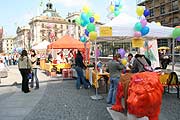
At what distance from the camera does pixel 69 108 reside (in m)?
8.16

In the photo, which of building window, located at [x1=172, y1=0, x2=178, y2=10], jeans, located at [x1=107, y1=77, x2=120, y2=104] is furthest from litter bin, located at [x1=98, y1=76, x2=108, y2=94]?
building window, located at [x1=172, y1=0, x2=178, y2=10]

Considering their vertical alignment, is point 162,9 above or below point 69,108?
above

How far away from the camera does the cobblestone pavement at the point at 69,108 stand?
7172 mm

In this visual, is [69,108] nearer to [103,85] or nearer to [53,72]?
[103,85]

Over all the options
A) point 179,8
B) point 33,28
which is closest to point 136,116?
point 179,8

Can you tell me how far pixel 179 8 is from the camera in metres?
57.2

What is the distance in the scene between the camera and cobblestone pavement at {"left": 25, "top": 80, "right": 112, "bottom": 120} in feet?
23.5

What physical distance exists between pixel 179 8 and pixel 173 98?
51.6 m

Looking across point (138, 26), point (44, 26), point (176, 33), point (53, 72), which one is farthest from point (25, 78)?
point (44, 26)

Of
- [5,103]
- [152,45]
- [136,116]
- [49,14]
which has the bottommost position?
[5,103]

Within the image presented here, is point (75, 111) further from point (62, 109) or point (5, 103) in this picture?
point (5, 103)

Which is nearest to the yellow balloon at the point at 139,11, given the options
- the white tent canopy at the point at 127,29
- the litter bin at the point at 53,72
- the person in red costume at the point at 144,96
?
the white tent canopy at the point at 127,29

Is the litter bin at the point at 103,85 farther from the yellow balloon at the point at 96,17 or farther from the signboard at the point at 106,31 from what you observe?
the yellow balloon at the point at 96,17

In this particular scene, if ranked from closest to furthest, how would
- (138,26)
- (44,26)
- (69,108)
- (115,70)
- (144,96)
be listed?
(144,96) → (69,108) → (115,70) → (138,26) → (44,26)
